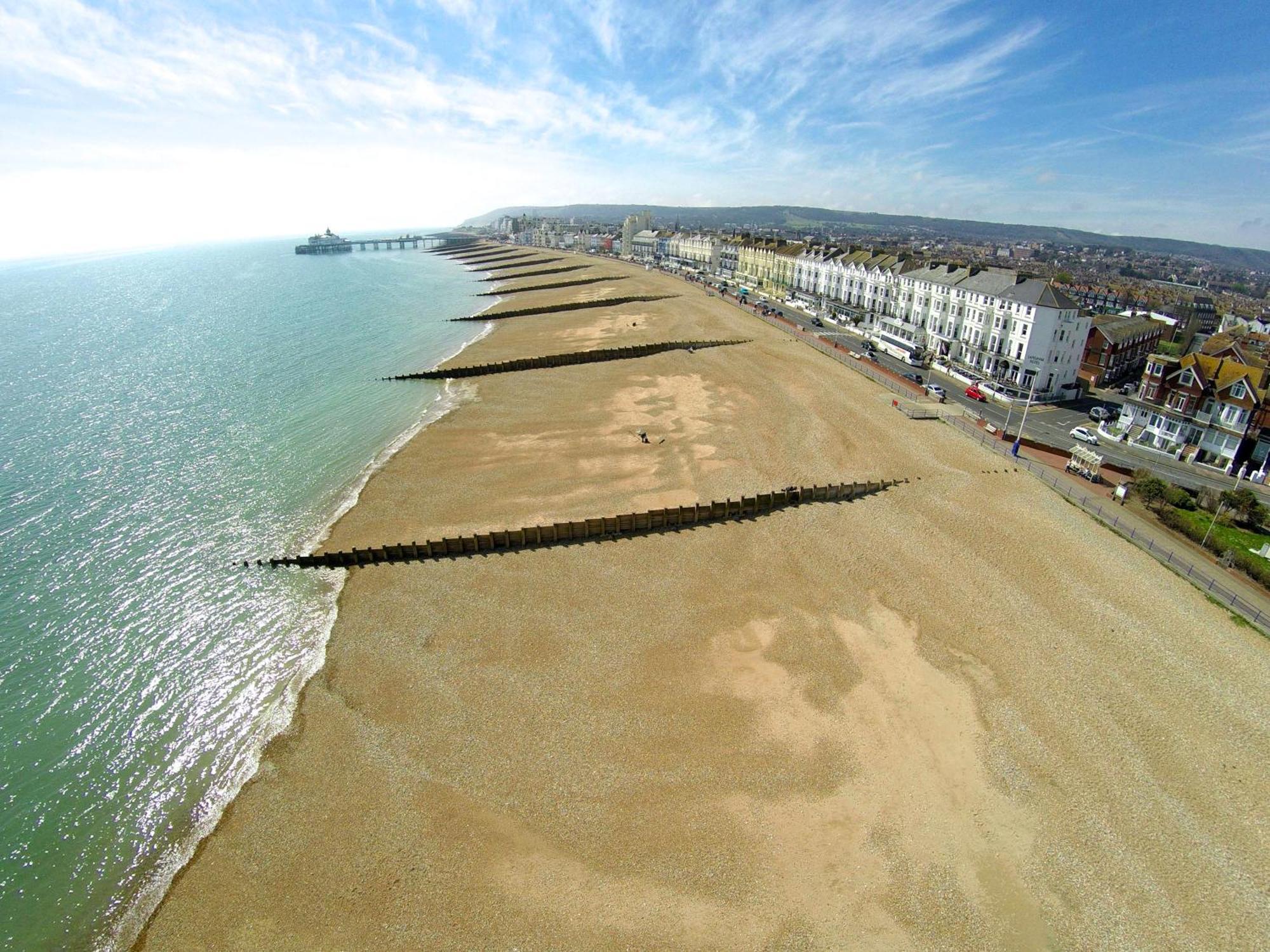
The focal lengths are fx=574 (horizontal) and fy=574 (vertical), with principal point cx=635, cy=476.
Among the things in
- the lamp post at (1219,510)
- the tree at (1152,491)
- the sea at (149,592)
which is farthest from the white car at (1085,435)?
the sea at (149,592)

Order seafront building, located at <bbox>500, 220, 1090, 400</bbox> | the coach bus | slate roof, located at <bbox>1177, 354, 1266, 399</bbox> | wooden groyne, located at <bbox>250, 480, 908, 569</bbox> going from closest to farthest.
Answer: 1. wooden groyne, located at <bbox>250, 480, 908, 569</bbox>
2. slate roof, located at <bbox>1177, 354, 1266, 399</bbox>
3. seafront building, located at <bbox>500, 220, 1090, 400</bbox>
4. the coach bus

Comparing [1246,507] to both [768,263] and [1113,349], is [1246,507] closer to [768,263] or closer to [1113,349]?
[1113,349]

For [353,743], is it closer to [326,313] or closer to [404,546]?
[404,546]

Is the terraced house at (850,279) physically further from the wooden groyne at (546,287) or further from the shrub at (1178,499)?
the shrub at (1178,499)

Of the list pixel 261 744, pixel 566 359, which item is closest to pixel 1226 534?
pixel 261 744

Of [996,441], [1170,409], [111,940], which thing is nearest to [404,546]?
[111,940]

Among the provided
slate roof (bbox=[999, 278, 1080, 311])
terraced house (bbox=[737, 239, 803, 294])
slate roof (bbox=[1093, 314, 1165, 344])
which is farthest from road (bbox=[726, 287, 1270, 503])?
terraced house (bbox=[737, 239, 803, 294])

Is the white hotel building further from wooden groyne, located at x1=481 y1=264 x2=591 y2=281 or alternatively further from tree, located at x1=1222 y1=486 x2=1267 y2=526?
wooden groyne, located at x1=481 y1=264 x2=591 y2=281
